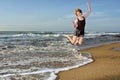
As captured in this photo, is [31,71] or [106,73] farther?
[31,71]

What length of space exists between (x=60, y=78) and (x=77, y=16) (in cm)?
268

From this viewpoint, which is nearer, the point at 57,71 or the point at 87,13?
the point at 87,13

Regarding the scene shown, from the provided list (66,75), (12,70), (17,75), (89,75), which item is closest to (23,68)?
(12,70)

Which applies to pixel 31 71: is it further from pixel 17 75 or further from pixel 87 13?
pixel 87 13

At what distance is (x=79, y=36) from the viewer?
7883mm

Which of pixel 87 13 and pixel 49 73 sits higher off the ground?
pixel 87 13

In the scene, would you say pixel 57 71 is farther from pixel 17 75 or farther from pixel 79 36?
pixel 79 36

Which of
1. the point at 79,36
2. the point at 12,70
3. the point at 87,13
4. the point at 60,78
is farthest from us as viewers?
the point at 12,70

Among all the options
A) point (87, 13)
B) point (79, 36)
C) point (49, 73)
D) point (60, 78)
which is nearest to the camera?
point (87, 13)

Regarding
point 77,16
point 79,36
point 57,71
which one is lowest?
point 57,71

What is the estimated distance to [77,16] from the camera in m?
7.55

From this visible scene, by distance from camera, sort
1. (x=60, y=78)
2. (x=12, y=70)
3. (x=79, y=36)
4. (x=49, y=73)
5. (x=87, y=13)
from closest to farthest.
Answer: (x=87, y=13), (x=79, y=36), (x=60, y=78), (x=49, y=73), (x=12, y=70)

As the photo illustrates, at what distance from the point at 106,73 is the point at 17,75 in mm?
3618

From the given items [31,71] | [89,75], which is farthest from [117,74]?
[31,71]
